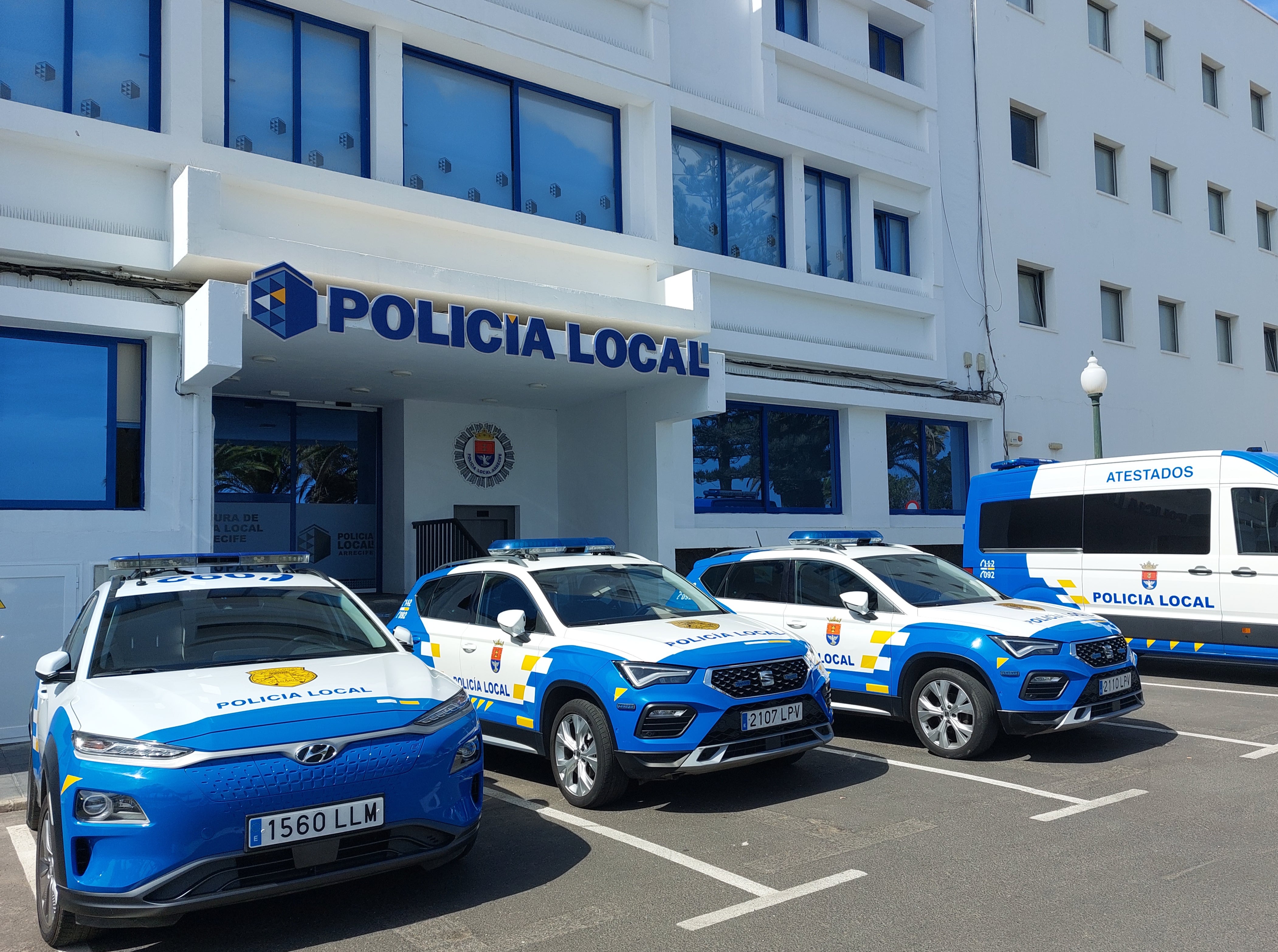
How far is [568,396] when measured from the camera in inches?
609

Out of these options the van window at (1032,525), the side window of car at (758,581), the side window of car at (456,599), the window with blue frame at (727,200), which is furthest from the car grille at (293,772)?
the window with blue frame at (727,200)

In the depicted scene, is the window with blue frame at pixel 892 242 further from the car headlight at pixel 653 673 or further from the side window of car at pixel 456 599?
the car headlight at pixel 653 673

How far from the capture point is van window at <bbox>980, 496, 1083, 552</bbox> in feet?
40.2

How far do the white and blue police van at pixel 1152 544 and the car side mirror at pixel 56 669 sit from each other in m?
10.5

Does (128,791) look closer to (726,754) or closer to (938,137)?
(726,754)

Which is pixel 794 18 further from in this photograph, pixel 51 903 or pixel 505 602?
pixel 51 903

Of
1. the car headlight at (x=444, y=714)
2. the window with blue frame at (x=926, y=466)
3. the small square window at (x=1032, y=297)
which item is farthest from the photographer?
the small square window at (x=1032, y=297)

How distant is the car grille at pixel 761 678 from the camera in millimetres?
6422

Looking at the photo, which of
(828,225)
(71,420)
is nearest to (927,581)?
(71,420)

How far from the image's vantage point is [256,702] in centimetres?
473

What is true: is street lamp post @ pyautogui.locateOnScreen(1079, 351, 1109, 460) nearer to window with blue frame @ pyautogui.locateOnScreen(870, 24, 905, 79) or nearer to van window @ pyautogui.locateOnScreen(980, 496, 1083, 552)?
van window @ pyautogui.locateOnScreen(980, 496, 1083, 552)

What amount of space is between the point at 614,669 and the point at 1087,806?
9.71 feet

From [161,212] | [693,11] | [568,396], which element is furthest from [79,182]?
[693,11]

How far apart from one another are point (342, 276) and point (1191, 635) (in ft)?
32.0
